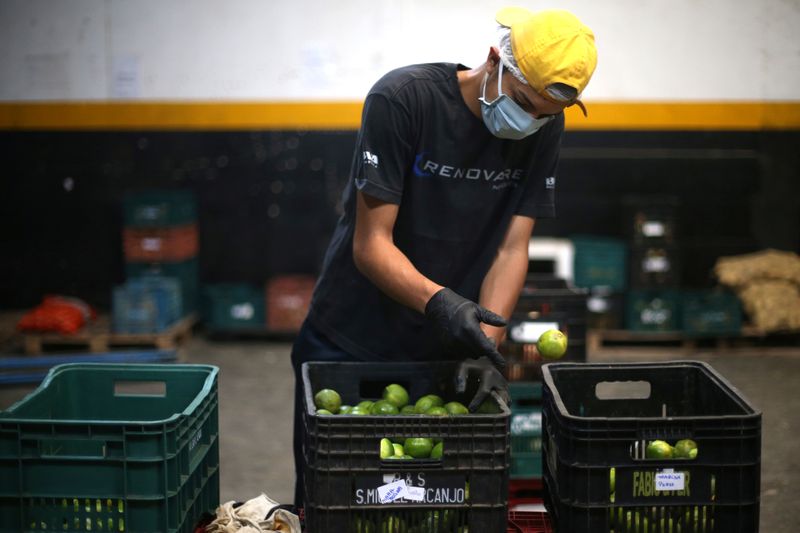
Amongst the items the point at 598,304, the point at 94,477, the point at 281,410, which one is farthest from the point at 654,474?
the point at 598,304

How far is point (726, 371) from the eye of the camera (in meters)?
7.62

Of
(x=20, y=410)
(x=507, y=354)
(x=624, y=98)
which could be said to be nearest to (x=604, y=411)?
(x=20, y=410)

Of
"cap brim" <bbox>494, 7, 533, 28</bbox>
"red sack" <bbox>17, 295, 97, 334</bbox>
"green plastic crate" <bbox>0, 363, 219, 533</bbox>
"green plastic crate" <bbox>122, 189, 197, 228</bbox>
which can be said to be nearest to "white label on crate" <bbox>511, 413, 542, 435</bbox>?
"cap brim" <bbox>494, 7, 533, 28</bbox>

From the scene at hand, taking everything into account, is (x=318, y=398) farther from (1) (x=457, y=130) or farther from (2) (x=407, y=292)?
(1) (x=457, y=130)

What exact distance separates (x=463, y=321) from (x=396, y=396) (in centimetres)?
29

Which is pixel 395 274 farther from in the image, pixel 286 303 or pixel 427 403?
pixel 286 303

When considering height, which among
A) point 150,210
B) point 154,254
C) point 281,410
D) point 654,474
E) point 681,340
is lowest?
point 281,410

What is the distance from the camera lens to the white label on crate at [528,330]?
15.1 ft

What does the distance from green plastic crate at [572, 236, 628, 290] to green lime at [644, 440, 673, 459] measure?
5870mm

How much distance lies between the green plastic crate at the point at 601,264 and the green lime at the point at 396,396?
5.59 meters

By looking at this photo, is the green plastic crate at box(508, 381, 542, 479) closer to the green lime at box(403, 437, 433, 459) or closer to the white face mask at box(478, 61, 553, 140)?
the white face mask at box(478, 61, 553, 140)

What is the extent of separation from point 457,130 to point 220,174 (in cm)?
601

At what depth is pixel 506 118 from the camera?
279cm

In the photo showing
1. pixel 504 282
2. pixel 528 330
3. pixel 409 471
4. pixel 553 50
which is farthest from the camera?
pixel 528 330
